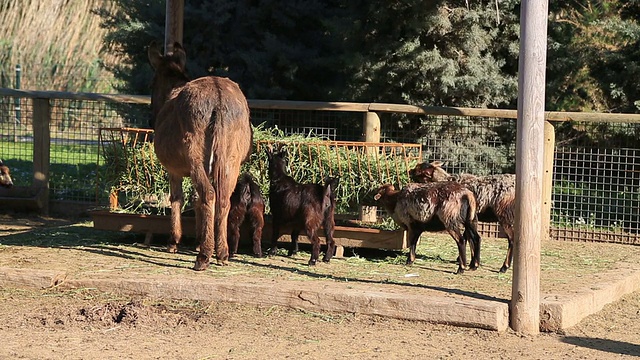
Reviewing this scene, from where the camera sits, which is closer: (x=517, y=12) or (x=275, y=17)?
(x=517, y=12)

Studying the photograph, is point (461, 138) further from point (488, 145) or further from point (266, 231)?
point (266, 231)

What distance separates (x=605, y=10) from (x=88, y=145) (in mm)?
8916

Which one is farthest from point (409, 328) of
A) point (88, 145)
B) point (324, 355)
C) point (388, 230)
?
point (88, 145)

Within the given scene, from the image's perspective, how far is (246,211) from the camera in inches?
381

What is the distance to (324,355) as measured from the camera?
21.8ft

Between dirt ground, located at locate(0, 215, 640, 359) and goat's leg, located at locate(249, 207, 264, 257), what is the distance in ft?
0.58

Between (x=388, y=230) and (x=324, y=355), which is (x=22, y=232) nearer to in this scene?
(x=388, y=230)

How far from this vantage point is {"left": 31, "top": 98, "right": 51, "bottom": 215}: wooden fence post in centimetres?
1330

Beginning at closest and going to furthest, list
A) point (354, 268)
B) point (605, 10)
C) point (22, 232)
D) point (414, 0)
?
point (354, 268) → point (22, 232) → point (414, 0) → point (605, 10)

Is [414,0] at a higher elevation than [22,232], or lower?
higher

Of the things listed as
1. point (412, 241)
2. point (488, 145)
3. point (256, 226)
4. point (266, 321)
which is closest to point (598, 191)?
point (488, 145)

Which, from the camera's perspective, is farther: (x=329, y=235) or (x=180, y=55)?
(x=180, y=55)

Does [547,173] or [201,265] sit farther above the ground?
[547,173]

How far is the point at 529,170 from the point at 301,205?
2.76m
